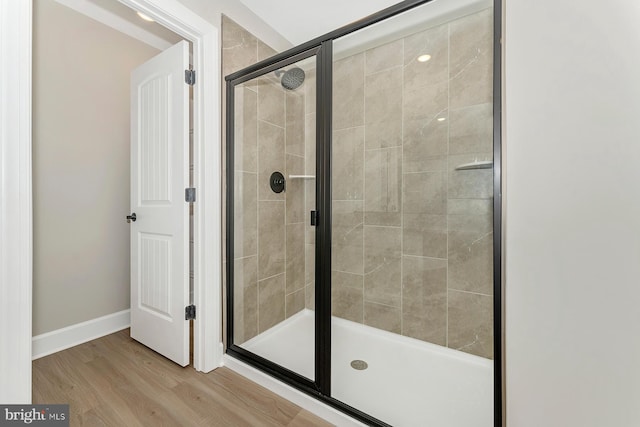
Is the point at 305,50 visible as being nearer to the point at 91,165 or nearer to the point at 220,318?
the point at 220,318

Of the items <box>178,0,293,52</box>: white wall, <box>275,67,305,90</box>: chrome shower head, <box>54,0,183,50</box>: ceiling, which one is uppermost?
<box>54,0,183,50</box>: ceiling

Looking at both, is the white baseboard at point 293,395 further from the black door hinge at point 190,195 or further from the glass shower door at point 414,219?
the black door hinge at point 190,195

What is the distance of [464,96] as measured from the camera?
1.46 meters

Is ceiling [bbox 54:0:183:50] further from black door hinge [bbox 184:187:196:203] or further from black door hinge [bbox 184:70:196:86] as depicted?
black door hinge [bbox 184:187:196:203]

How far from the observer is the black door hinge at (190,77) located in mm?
1535

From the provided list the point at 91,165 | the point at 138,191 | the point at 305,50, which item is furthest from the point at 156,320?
the point at 305,50

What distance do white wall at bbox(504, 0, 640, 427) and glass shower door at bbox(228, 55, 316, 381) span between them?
1133 mm

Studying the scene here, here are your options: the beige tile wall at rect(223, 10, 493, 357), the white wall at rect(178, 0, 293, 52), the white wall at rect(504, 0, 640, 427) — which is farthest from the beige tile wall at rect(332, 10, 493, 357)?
the white wall at rect(504, 0, 640, 427)

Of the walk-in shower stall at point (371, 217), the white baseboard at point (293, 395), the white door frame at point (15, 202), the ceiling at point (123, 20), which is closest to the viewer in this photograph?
the white door frame at point (15, 202)

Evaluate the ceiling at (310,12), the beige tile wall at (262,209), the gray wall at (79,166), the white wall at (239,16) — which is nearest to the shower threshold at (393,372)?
the beige tile wall at (262,209)

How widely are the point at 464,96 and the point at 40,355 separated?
9.77ft

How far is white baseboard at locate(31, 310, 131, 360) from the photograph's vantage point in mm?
1680

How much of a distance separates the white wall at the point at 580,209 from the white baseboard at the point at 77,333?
2.47 m

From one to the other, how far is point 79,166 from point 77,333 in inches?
45.8
